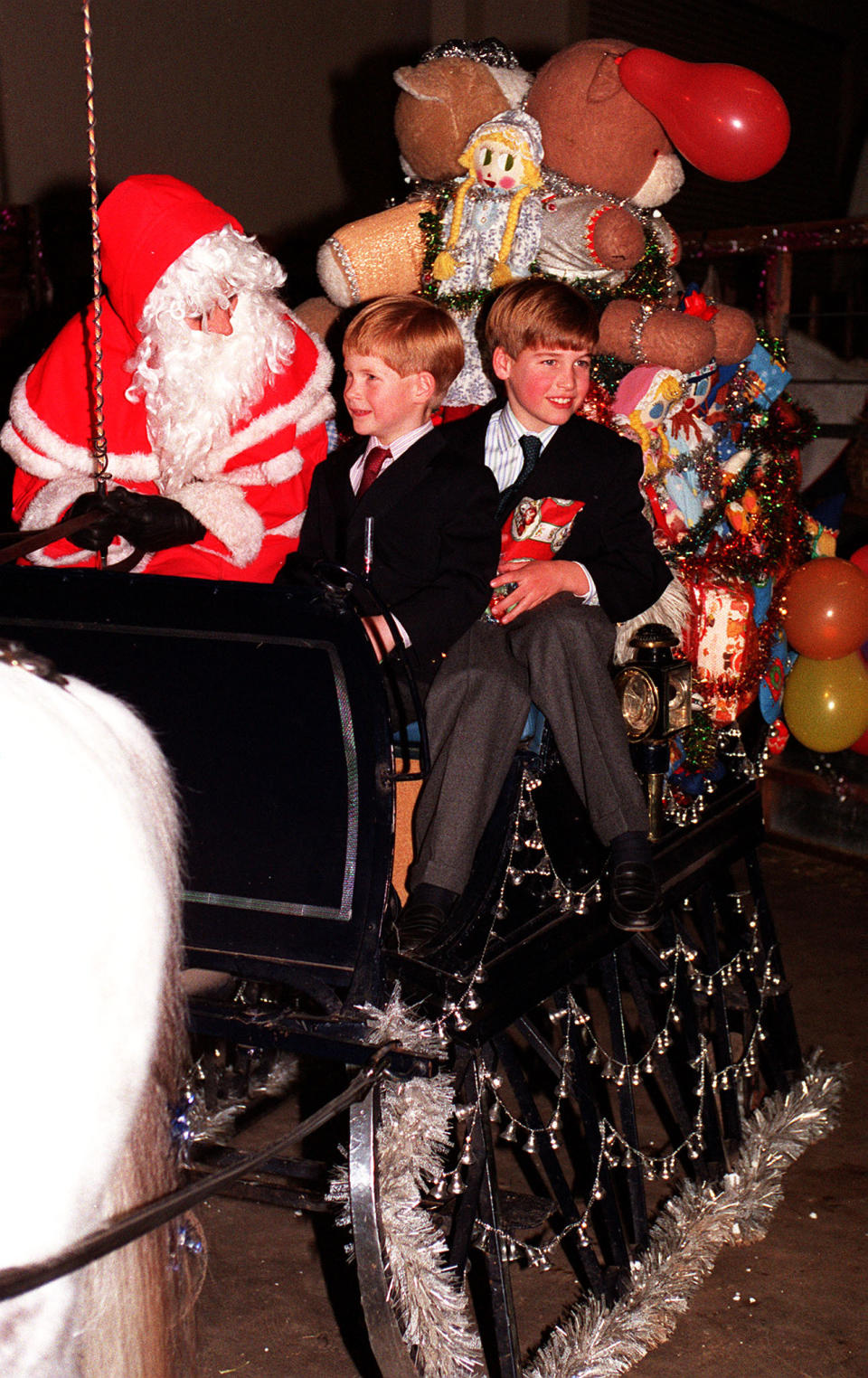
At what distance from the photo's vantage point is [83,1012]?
1.36 meters

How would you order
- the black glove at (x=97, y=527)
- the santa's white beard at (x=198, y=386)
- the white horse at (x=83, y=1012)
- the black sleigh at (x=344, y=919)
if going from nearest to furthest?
the white horse at (x=83, y=1012)
the black sleigh at (x=344, y=919)
the black glove at (x=97, y=527)
the santa's white beard at (x=198, y=386)

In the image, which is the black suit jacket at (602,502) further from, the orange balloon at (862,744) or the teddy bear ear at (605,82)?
the orange balloon at (862,744)

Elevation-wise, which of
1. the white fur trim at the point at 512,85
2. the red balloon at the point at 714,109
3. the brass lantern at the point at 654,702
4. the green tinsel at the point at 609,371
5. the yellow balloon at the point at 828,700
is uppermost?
the white fur trim at the point at 512,85

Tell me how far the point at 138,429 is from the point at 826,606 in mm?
2313

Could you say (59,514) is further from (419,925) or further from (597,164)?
(597,164)

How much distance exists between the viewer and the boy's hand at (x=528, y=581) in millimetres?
2553

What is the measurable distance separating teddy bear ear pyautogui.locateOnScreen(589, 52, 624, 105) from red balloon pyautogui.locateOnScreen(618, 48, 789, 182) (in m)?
0.02

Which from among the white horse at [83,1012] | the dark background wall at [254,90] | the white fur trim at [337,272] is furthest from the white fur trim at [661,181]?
the dark background wall at [254,90]

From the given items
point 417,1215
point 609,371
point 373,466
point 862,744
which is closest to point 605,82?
point 609,371

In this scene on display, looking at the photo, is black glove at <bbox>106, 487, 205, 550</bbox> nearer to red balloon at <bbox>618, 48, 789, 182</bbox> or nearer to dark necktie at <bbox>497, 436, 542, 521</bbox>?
dark necktie at <bbox>497, 436, 542, 521</bbox>

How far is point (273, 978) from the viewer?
1991 mm

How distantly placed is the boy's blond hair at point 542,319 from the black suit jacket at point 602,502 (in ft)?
0.60

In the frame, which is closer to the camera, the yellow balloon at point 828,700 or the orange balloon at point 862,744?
the yellow balloon at point 828,700

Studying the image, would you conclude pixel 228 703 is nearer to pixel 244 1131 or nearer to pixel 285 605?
pixel 285 605
